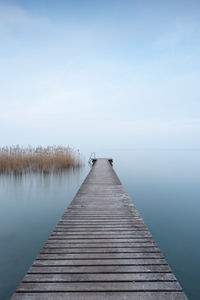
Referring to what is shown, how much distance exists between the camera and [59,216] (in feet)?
20.3

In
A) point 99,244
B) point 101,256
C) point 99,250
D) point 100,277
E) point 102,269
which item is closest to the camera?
point 100,277

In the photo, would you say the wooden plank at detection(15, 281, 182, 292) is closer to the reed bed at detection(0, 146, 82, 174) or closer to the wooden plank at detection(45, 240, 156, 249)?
the wooden plank at detection(45, 240, 156, 249)

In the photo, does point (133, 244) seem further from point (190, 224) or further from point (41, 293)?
point (190, 224)

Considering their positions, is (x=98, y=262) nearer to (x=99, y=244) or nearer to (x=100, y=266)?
(x=100, y=266)

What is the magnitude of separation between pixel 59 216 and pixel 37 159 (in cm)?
704

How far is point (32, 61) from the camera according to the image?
21.7 m

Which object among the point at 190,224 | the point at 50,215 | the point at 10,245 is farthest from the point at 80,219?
the point at 190,224

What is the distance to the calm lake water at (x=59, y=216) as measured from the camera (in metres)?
3.43

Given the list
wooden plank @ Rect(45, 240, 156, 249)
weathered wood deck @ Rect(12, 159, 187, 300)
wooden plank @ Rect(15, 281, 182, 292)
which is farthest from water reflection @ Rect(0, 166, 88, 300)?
wooden plank @ Rect(15, 281, 182, 292)

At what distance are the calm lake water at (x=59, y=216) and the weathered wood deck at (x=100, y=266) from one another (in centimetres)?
162

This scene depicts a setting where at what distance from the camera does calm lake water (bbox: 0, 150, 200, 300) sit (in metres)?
3.43

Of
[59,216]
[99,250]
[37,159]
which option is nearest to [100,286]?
[99,250]

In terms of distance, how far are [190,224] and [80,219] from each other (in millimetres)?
4653

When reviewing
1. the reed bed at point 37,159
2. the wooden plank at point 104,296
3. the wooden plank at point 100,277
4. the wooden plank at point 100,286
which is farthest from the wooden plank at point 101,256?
the reed bed at point 37,159
